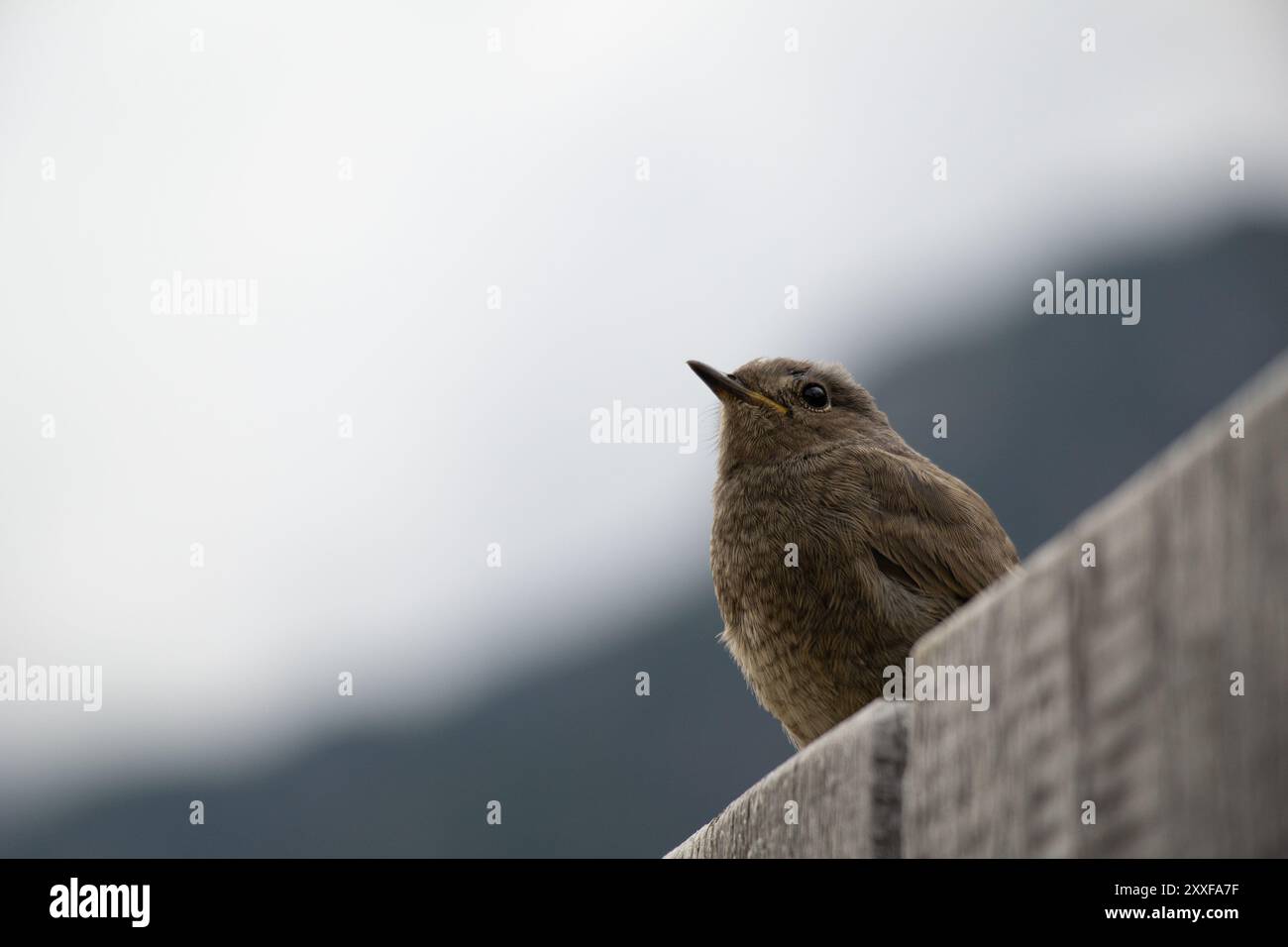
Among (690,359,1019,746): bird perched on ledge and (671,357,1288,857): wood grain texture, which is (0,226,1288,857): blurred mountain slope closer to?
(690,359,1019,746): bird perched on ledge

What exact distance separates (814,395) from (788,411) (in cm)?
19

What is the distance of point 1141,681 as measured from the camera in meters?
1.01

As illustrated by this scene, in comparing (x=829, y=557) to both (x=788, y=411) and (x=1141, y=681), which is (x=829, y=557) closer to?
(x=788, y=411)

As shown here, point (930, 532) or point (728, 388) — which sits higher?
point (728, 388)

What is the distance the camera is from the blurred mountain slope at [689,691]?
49062mm

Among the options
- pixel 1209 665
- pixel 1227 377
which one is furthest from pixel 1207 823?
pixel 1227 377

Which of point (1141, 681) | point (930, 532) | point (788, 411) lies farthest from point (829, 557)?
point (1141, 681)

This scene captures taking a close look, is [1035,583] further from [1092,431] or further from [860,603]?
[1092,431]

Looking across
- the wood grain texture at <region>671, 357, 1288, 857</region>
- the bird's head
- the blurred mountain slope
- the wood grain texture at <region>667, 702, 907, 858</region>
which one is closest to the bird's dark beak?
the bird's head

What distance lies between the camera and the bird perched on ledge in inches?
162

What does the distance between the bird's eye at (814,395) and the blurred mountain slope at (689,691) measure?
129 ft

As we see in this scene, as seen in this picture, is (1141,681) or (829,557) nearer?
(1141,681)

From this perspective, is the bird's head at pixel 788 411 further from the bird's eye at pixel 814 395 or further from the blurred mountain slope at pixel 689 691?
the blurred mountain slope at pixel 689 691

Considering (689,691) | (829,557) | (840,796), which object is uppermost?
(689,691)
